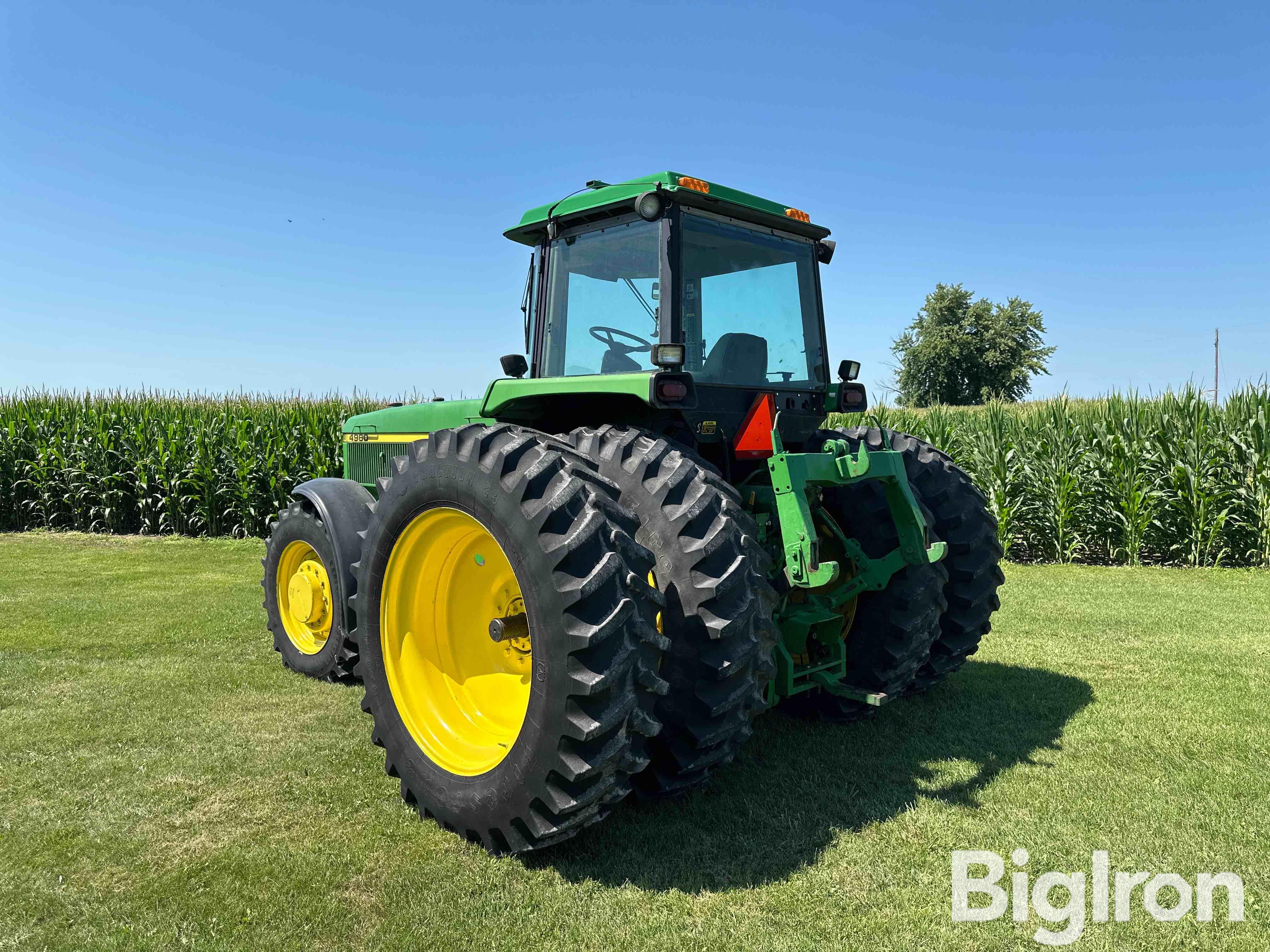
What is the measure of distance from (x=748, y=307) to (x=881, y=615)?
64.4 inches

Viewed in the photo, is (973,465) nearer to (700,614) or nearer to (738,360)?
(738,360)

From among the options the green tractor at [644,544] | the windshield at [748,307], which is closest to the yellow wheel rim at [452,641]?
the green tractor at [644,544]

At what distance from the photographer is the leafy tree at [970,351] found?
150 ft

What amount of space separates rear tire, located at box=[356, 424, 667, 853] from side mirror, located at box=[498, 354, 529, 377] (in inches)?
36.5

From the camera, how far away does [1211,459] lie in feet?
32.6

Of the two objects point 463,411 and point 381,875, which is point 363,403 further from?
point 381,875

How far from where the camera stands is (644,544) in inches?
128

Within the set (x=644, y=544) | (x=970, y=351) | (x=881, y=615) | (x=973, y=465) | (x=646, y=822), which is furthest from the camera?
(x=970, y=351)

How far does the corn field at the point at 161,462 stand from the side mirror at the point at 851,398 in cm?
947

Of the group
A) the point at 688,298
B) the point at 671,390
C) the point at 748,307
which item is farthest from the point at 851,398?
the point at 671,390

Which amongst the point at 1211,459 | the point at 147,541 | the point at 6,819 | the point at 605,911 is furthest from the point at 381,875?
the point at 147,541

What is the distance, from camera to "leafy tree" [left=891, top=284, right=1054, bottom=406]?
150 feet

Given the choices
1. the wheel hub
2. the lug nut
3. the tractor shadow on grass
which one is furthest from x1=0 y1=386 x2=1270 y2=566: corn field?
the lug nut

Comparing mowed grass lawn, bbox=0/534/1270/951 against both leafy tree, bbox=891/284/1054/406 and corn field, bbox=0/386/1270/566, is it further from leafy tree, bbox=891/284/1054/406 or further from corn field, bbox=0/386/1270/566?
leafy tree, bbox=891/284/1054/406
